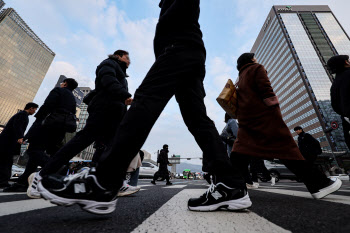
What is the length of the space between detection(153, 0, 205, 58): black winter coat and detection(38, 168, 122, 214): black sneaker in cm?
102

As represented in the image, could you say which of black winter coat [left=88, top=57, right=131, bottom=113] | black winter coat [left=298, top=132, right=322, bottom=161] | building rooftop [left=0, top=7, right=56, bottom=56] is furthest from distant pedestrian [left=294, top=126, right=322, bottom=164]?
building rooftop [left=0, top=7, right=56, bottom=56]

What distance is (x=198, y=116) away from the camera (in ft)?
4.58

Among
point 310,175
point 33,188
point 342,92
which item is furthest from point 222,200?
point 342,92

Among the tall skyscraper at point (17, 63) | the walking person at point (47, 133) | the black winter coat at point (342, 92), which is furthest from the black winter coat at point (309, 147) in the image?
the tall skyscraper at point (17, 63)

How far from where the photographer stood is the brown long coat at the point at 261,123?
173cm

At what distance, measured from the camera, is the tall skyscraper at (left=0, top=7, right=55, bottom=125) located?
222ft

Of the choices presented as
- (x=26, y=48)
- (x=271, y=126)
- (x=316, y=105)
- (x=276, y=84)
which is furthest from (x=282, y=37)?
(x=26, y=48)

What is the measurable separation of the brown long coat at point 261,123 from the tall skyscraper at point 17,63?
92733 mm

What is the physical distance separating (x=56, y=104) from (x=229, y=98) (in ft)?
8.29

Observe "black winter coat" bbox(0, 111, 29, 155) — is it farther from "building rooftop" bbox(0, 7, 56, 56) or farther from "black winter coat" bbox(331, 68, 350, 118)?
"building rooftop" bbox(0, 7, 56, 56)

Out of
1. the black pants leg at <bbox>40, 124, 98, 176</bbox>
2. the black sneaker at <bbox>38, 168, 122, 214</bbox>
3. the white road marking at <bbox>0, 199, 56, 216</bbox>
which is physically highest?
the black pants leg at <bbox>40, 124, 98, 176</bbox>

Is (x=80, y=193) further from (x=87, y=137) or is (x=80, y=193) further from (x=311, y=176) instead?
(x=311, y=176)

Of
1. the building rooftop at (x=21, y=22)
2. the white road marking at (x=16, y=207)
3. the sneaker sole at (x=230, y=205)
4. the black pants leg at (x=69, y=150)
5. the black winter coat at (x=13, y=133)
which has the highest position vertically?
the building rooftop at (x=21, y=22)

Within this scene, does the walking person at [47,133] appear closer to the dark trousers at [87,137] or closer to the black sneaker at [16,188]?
the black sneaker at [16,188]
